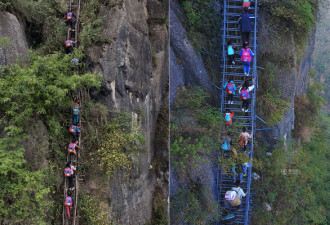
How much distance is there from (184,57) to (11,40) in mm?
5160

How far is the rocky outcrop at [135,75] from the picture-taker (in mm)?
6242

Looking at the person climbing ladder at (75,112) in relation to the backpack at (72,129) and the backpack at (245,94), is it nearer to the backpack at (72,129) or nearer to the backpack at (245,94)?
the backpack at (72,129)

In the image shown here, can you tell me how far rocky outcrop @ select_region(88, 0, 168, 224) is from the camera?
6.24 meters

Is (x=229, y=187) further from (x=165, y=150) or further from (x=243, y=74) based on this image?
(x=243, y=74)

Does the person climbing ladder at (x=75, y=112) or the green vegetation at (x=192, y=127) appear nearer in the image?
the person climbing ladder at (x=75, y=112)

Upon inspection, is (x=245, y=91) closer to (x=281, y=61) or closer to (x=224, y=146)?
(x=224, y=146)

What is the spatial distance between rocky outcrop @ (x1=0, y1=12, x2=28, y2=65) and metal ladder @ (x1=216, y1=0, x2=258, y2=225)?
649cm

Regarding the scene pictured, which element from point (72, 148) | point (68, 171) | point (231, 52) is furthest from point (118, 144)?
point (231, 52)

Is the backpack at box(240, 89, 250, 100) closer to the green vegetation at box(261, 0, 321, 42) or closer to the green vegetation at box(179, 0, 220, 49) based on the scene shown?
the green vegetation at box(179, 0, 220, 49)

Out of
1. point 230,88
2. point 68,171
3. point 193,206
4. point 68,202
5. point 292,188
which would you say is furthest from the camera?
point 292,188

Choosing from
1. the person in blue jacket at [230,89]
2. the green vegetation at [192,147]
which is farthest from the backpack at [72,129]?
the person in blue jacket at [230,89]

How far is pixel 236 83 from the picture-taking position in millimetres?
9609

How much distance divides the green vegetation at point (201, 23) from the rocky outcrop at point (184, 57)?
315mm

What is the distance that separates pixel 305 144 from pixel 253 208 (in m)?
4.80
